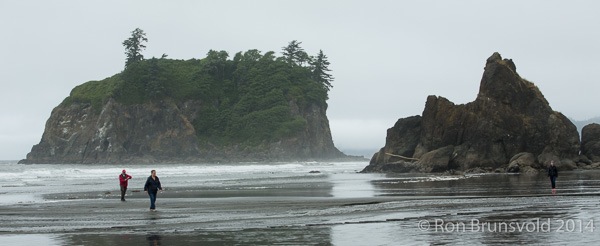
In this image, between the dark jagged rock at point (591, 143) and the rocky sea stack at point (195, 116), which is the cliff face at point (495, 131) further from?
the rocky sea stack at point (195, 116)

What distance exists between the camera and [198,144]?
14925 centimetres

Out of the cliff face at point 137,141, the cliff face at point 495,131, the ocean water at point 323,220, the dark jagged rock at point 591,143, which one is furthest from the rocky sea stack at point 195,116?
the ocean water at point 323,220

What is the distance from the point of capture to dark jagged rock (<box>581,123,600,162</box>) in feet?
206

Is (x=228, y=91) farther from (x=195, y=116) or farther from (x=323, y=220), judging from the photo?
(x=323, y=220)

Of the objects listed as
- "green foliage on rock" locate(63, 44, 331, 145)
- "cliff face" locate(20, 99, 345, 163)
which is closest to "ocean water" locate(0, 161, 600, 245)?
"cliff face" locate(20, 99, 345, 163)

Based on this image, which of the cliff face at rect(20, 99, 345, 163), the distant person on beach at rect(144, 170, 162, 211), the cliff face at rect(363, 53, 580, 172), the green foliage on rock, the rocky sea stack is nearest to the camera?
the distant person on beach at rect(144, 170, 162, 211)

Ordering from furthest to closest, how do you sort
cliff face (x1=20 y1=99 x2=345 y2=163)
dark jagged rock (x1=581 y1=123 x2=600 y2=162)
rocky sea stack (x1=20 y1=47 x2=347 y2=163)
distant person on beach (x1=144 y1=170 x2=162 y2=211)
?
rocky sea stack (x1=20 y1=47 x2=347 y2=163), cliff face (x1=20 y1=99 x2=345 y2=163), dark jagged rock (x1=581 y1=123 x2=600 y2=162), distant person on beach (x1=144 y1=170 x2=162 y2=211)

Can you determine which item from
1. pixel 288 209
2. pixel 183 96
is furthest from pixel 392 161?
pixel 183 96

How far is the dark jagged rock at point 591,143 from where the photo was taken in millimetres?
62906

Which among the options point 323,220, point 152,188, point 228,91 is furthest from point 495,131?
point 228,91

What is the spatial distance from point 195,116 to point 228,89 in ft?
47.0

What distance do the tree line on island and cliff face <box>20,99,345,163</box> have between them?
8.14 ft

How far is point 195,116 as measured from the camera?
158 metres

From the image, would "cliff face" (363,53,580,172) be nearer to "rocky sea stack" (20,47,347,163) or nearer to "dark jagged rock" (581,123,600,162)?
"dark jagged rock" (581,123,600,162)
